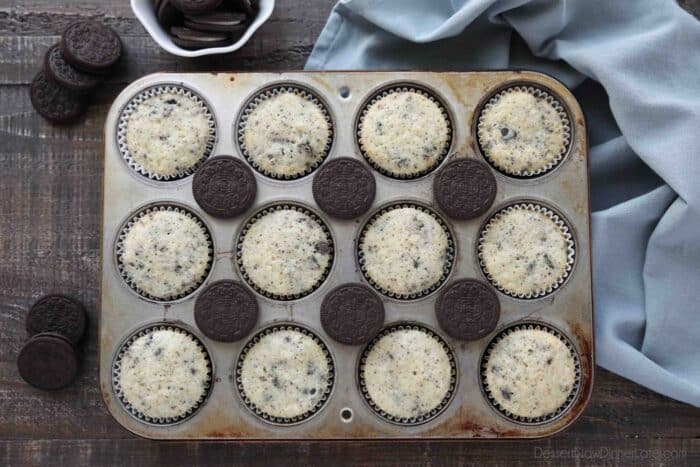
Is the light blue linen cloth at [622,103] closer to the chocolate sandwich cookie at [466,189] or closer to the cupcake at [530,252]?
the cupcake at [530,252]

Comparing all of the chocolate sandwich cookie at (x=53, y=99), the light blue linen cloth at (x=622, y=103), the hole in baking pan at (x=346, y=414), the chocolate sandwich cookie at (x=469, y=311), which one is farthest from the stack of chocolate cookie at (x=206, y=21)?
the hole in baking pan at (x=346, y=414)

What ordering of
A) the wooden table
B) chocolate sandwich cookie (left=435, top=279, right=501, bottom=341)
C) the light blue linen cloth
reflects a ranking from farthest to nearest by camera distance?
the wooden table < the light blue linen cloth < chocolate sandwich cookie (left=435, top=279, right=501, bottom=341)

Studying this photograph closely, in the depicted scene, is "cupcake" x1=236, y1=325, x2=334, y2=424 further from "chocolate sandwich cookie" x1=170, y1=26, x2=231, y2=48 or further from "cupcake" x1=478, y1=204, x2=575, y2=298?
"chocolate sandwich cookie" x1=170, y1=26, x2=231, y2=48

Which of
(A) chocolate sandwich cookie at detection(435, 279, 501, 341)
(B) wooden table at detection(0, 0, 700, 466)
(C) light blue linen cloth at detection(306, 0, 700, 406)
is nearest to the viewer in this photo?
(A) chocolate sandwich cookie at detection(435, 279, 501, 341)

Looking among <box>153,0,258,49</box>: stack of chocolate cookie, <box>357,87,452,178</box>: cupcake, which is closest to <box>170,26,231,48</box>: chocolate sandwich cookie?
<box>153,0,258,49</box>: stack of chocolate cookie

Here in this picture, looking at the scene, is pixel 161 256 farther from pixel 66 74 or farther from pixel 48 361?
Answer: pixel 66 74

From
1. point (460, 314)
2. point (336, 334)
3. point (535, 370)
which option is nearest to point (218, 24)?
point (336, 334)

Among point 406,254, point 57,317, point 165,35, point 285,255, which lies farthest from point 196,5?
point 57,317
